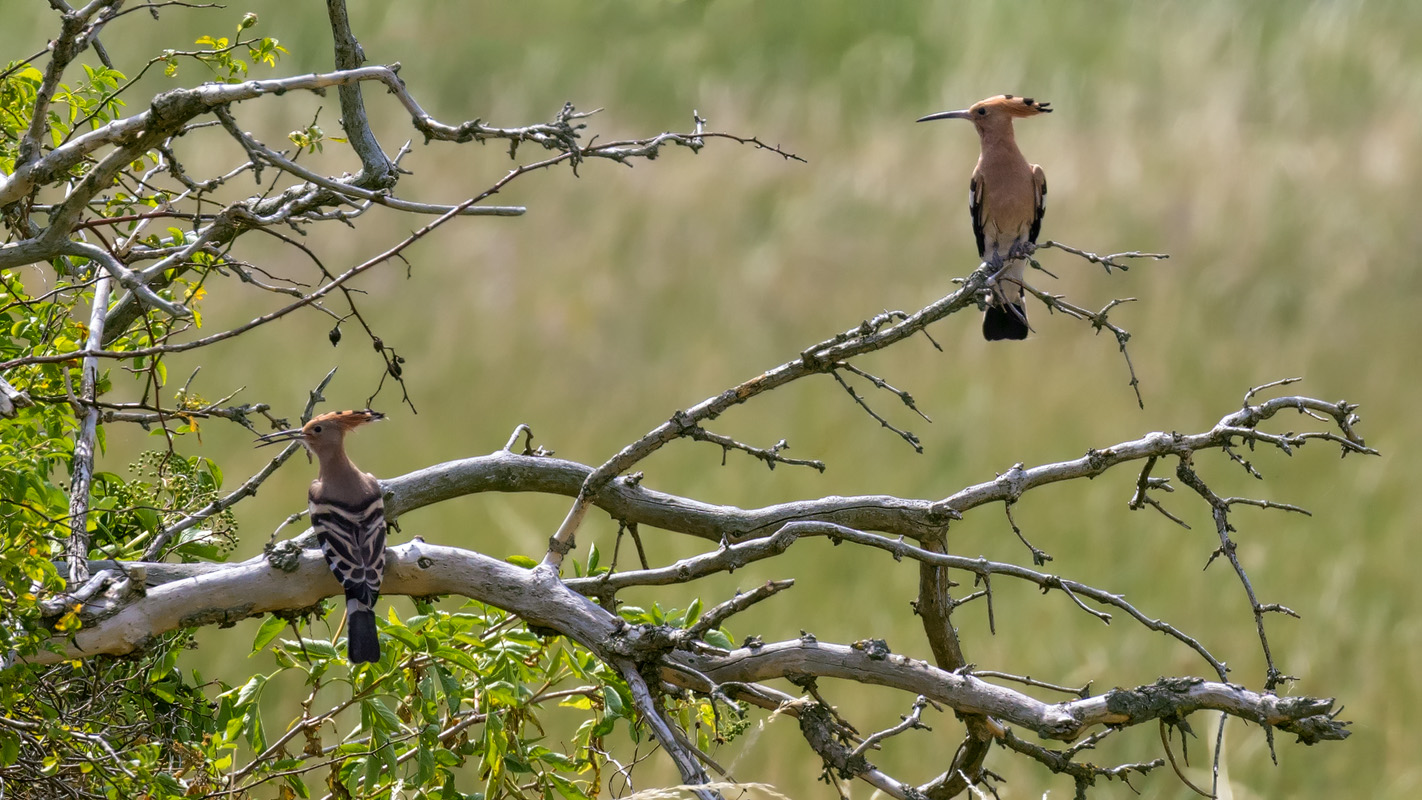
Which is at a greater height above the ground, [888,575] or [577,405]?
[577,405]

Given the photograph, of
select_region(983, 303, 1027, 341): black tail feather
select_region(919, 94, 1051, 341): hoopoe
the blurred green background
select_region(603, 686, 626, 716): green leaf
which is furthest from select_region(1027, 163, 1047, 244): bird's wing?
select_region(603, 686, 626, 716): green leaf

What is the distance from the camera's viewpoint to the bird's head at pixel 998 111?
4.36m

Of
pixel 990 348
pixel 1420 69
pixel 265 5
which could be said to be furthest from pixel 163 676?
pixel 1420 69

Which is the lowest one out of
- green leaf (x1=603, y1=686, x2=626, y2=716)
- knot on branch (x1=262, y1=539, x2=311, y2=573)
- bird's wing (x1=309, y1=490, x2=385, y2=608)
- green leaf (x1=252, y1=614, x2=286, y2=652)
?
green leaf (x1=252, y1=614, x2=286, y2=652)

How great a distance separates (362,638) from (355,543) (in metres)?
0.19

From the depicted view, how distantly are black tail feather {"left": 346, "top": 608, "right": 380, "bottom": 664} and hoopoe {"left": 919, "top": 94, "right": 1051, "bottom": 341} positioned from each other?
2.35m

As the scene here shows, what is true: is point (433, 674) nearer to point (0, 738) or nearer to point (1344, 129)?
point (0, 738)

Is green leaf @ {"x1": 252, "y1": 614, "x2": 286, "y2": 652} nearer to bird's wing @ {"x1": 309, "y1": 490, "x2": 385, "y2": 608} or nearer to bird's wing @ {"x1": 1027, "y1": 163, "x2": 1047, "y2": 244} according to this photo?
bird's wing @ {"x1": 309, "y1": 490, "x2": 385, "y2": 608}

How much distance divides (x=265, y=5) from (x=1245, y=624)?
10.5 meters

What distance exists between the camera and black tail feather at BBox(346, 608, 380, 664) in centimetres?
262

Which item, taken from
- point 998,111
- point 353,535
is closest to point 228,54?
point 353,535

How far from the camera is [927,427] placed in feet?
31.0

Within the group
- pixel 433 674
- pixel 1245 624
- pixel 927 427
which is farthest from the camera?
pixel 927 427

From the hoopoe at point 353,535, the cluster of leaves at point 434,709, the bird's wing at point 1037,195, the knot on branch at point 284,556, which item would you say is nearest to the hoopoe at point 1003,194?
the bird's wing at point 1037,195
